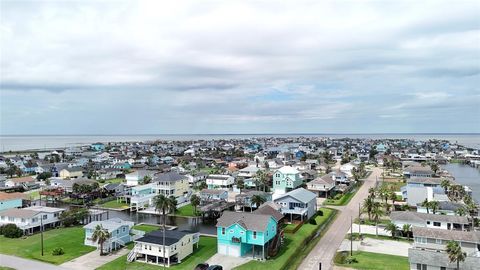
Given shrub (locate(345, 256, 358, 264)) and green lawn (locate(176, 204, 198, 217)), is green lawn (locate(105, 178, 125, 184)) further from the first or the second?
shrub (locate(345, 256, 358, 264))

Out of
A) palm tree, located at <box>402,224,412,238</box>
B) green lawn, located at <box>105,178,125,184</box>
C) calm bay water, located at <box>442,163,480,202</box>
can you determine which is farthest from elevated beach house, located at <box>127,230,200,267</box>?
calm bay water, located at <box>442,163,480,202</box>

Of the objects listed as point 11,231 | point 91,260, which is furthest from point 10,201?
point 91,260

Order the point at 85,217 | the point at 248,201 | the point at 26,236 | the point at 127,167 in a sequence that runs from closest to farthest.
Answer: the point at 26,236
the point at 85,217
the point at 248,201
the point at 127,167

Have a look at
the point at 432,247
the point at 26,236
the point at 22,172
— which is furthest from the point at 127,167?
the point at 432,247

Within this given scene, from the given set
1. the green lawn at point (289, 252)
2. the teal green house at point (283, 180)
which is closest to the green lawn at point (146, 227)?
the green lawn at point (289, 252)

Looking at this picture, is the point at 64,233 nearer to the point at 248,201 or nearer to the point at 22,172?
the point at 248,201

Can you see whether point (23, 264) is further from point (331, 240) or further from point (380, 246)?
point (380, 246)
